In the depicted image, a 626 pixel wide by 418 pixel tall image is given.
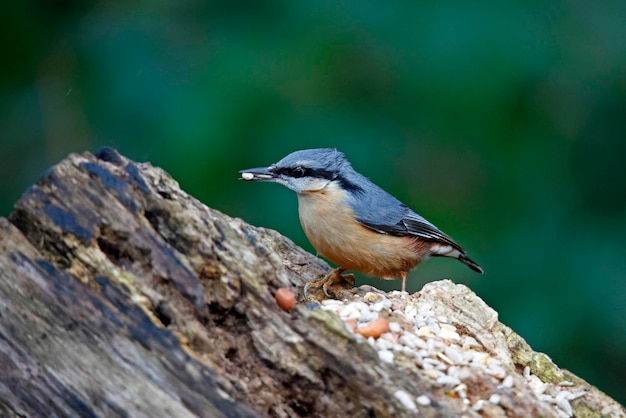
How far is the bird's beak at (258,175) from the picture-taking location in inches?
189

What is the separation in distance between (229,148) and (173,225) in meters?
2.70

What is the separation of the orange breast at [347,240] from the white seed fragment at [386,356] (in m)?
1.75

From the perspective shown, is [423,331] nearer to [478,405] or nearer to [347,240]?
[478,405]

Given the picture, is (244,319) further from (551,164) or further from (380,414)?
(551,164)

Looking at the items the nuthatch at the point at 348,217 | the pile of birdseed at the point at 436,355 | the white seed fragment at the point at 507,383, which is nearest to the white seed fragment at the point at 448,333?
the pile of birdseed at the point at 436,355

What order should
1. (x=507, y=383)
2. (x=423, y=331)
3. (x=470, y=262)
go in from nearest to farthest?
(x=507, y=383), (x=423, y=331), (x=470, y=262)

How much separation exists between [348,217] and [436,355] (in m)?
1.85

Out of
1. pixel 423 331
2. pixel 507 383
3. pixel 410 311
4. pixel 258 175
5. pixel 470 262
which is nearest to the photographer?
Answer: pixel 507 383

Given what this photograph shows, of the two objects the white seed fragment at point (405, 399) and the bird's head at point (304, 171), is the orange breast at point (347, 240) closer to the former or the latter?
the bird's head at point (304, 171)

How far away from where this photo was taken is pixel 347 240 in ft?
15.9

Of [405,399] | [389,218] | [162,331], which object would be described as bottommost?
[162,331]

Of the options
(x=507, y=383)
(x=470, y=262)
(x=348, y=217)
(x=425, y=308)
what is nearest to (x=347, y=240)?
(x=348, y=217)

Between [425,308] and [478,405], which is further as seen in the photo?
[425,308]

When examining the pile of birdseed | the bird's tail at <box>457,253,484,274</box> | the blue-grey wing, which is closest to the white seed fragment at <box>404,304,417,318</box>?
the pile of birdseed
